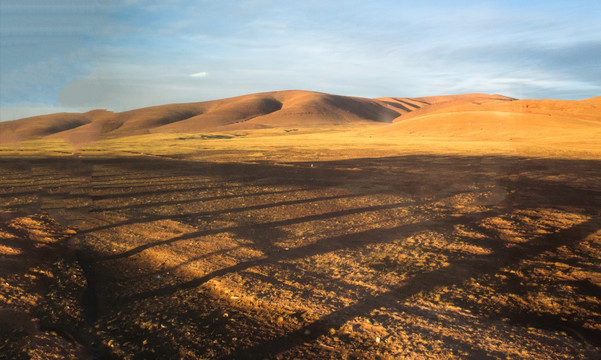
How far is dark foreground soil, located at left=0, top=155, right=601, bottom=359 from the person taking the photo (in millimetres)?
3697

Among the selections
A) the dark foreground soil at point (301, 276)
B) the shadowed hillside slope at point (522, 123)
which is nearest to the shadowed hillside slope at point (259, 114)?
the shadowed hillside slope at point (522, 123)

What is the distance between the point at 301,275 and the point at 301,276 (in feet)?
0.12

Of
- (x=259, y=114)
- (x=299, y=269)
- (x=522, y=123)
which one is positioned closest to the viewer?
(x=299, y=269)

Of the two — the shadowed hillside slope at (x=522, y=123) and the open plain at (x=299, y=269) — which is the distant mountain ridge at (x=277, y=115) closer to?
the shadowed hillside slope at (x=522, y=123)

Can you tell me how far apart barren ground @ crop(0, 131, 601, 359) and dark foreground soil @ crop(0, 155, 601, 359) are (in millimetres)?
23

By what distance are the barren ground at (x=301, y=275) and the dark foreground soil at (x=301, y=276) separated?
0.08 feet

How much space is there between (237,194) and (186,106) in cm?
11804

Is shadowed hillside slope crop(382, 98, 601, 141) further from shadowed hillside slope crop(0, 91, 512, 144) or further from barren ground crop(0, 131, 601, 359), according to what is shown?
shadowed hillside slope crop(0, 91, 512, 144)

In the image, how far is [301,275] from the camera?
5.25 m

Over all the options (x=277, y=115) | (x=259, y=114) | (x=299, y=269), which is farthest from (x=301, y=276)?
(x=259, y=114)

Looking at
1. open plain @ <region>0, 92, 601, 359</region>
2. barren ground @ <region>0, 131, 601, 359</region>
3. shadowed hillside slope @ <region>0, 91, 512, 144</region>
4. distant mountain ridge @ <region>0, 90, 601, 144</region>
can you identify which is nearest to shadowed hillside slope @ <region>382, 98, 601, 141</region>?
distant mountain ridge @ <region>0, 90, 601, 144</region>

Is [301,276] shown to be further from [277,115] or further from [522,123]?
[277,115]

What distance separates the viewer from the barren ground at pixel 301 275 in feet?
12.1

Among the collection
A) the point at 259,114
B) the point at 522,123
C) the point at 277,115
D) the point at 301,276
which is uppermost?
the point at 259,114
